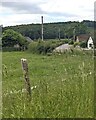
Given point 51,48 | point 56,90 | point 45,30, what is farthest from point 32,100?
point 45,30

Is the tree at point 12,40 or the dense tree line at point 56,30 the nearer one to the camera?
the tree at point 12,40

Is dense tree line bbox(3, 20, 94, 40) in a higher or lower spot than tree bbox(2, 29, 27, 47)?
higher

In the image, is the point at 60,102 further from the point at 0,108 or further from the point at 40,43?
the point at 40,43

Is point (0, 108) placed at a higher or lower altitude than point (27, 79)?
→ lower

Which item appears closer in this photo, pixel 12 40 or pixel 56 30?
pixel 12 40

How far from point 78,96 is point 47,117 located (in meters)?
1.06

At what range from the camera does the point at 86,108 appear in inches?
191

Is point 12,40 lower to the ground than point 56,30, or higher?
lower

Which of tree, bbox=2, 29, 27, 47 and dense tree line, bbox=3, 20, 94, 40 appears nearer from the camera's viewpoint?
tree, bbox=2, 29, 27, 47

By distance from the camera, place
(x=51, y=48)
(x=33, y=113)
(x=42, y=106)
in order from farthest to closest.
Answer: (x=51, y=48)
(x=42, y=106)
(x=33, y=113)

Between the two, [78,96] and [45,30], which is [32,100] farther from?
[45,30]

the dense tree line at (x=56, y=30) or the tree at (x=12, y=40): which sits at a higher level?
the dense tree line at (x=56, y=30)

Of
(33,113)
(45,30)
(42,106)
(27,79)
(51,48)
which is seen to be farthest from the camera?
(45,30)

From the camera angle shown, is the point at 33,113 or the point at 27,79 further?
the point at 27,79
